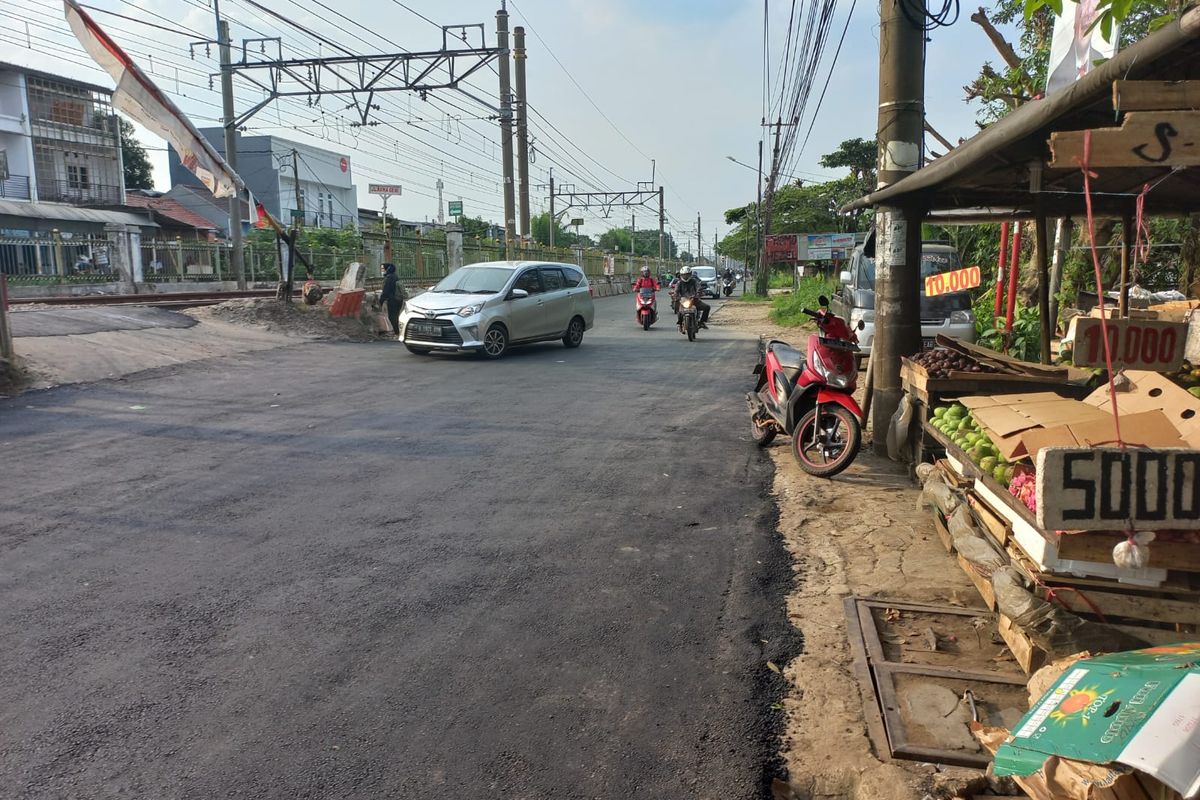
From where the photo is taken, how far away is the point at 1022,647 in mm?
3236

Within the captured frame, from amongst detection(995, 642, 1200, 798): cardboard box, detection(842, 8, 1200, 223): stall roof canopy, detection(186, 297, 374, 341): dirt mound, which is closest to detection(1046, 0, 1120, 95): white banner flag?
detection(842, 8, 1200, 223): stall roof canopy

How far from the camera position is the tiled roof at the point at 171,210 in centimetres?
4062

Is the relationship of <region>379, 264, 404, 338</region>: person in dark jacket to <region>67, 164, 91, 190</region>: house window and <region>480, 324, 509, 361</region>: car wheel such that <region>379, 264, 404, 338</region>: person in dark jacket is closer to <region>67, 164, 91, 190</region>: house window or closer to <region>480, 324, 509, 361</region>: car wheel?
<region>480, 324, 509, 361</region>: car wheel

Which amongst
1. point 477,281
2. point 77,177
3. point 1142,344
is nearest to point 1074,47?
point 1142,344

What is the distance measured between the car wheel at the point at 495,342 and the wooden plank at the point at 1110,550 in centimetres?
1127

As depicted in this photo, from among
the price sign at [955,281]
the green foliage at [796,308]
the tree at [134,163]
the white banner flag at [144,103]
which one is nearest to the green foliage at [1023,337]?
the price sign at [955,281]

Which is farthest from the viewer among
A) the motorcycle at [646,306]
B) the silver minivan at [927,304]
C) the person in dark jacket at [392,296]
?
the motorcycle at [646,306]

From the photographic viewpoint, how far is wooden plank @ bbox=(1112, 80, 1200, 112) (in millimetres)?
2529

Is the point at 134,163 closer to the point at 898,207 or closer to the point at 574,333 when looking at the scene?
the point at 574,333

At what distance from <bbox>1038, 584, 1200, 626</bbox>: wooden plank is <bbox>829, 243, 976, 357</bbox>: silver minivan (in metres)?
8.76

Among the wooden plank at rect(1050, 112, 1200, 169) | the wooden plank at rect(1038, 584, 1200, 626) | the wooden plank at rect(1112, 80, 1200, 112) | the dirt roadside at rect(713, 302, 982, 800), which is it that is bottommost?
the dirt roadside at rect(713, 302, 982, 800)

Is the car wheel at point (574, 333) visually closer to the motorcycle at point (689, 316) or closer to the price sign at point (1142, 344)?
the motorcycle at point (689, 316)

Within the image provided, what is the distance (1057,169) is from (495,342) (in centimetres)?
1028

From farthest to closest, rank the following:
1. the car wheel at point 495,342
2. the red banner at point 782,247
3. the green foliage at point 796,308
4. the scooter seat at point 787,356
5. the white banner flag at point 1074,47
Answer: the red banner at point 782,247 → the green foliage at point 796,308 → the car wheel at point 495,342 → the scooter seat at point 787,356 → the white banner flag at point 1074,47
